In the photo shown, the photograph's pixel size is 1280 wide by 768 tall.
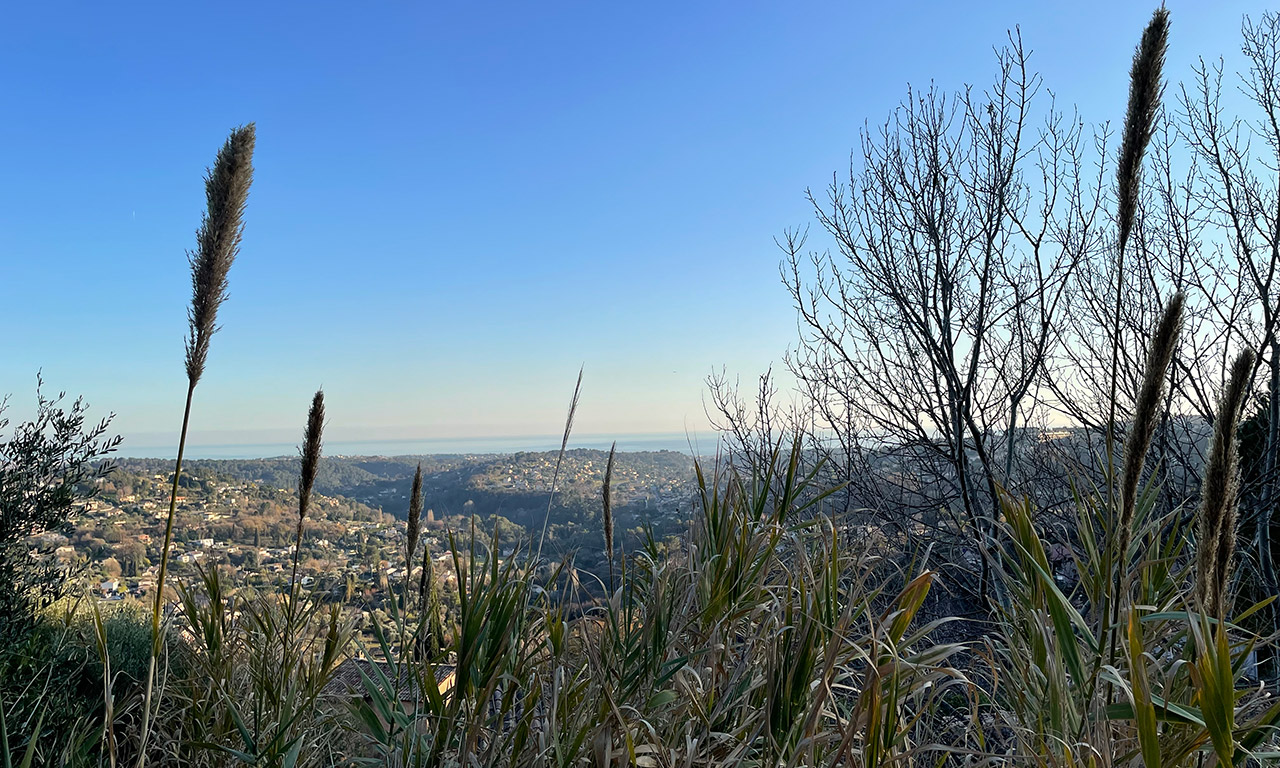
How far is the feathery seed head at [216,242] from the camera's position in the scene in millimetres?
1498

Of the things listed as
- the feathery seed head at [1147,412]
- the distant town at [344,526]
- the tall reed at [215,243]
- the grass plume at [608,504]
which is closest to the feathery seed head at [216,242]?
the tall reed at [215,243]

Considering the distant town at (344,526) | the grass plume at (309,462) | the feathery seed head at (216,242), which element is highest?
the feathery seed head at (216,242)

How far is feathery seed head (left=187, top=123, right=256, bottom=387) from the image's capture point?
4.91ft

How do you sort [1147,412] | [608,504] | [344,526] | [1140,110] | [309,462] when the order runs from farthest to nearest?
[344,526] < [608,504] < [309,462] < [1140,110] < [1147,412]

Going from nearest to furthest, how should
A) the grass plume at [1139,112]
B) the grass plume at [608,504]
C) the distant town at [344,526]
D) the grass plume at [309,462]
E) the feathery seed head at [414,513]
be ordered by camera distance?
the grass plume at [1139,112] < the grass plume at [309,462] < the feathery seed head at [414,513] < the distant town at [344,526] < the grass plume at [608,504]

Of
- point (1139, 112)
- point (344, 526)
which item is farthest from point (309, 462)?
point (344, 526)

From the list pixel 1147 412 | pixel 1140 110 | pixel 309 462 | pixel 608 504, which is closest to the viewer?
pixel 1147 412

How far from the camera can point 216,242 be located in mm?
1514

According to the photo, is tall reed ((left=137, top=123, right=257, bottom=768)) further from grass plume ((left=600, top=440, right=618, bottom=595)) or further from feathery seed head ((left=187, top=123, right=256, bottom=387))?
grass plume ((left=600, top=440, right=618, bottom=595))

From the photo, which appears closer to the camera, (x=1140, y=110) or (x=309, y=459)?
(x=1140, y=110)

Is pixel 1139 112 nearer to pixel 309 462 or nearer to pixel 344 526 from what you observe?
pixel 309 462

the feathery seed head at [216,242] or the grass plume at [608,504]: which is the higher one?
the feathery seed head at [216,242]

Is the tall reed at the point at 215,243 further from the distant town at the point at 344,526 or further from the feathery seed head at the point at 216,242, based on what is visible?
the distant town at the point at 344,526

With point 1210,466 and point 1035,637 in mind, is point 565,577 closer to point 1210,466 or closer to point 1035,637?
point 1035,637
